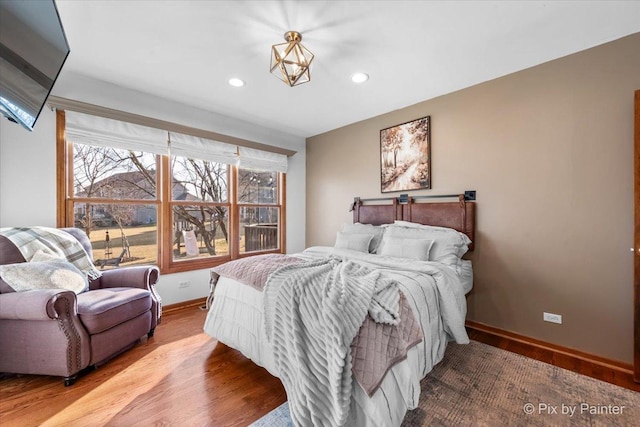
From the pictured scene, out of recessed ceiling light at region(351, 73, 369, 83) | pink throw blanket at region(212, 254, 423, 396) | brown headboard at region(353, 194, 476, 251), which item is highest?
recessed ceiling light at region(351, 73, 369, 83)

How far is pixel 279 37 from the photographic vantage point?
206 centimetres

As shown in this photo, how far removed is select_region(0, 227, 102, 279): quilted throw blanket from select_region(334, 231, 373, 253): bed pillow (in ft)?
8.32

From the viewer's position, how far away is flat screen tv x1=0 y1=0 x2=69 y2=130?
1.02m

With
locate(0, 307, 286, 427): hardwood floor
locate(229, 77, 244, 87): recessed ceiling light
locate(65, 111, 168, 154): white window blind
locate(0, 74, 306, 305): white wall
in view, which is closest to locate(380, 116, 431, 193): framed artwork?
locate(229, 77, 244, 87): recessed ceiling light

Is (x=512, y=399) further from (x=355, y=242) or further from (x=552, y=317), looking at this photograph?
(x=355, y=242)

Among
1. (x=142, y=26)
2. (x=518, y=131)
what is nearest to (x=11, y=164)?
(x=142, y=26)

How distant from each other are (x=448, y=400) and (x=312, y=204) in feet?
11.3

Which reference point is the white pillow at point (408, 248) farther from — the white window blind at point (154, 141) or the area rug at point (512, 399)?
the white window blind at point (154, 141)

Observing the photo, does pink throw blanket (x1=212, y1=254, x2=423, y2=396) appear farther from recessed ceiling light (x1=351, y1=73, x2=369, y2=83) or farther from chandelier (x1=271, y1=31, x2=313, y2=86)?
recessed ceiling light (x1=351, y1=73, x2=369, y2=83)

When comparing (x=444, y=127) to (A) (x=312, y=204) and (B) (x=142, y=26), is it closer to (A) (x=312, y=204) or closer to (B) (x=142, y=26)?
(A) (x=312, y=204)

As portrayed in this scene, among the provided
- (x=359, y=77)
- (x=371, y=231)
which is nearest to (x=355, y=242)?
(x=371, y=231)

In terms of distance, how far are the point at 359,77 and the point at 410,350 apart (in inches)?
96.6

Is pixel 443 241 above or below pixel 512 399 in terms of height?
above

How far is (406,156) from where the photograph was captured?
3.37 m
